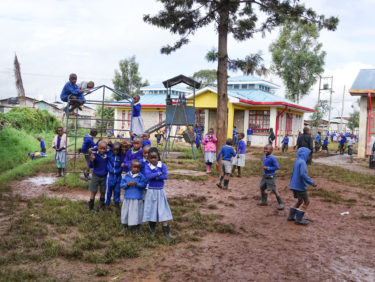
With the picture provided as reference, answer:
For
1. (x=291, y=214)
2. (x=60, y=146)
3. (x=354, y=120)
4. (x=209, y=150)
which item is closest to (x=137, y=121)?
(x=60, y=146)

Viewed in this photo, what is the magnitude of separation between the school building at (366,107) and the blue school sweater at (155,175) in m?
14.7

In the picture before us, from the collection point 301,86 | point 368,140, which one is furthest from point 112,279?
point 301,86

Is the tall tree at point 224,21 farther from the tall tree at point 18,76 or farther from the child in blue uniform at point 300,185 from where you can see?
the tall tree at point 18,76

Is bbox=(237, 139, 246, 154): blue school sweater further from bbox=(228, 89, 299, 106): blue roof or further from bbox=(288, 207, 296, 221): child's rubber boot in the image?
bbox=(228, 89, 299, 106): blue roof

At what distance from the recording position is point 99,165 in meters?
6.68

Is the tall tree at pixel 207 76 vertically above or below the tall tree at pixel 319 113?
above

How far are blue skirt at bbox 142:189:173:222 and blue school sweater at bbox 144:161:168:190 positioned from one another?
0.28 feet

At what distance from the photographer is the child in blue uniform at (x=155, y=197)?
539 centimetres

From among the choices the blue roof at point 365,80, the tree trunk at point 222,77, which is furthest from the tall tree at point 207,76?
the tree trunk at point 222,77

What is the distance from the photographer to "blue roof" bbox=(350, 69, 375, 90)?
17.4 meters

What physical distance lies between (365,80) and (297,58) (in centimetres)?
2002

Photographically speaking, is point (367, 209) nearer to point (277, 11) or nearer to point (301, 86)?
point (277, 11)

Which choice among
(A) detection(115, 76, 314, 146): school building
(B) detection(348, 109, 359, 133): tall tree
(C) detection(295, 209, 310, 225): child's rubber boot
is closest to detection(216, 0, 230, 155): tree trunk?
(C) detection(295, 209, 310, 225): child's rubber boot

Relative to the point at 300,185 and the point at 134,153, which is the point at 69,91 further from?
the point at 300,185
